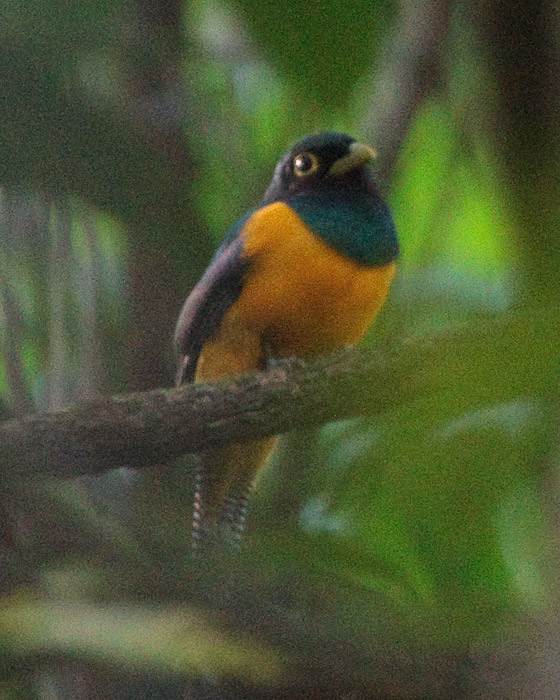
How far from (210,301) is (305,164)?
2.13ft

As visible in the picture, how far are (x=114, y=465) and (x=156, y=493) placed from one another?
0.80 meters

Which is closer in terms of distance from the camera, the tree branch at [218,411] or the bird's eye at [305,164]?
the tree branch at [218,411]

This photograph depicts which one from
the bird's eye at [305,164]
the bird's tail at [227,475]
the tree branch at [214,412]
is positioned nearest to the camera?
the tree branch at [214,412]

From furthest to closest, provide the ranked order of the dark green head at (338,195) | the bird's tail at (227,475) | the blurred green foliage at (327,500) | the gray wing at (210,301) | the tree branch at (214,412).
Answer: the bird's tail at (227,475) → the dark green head at (338,195) → the gray wing at (210,301) → the tree branch at (214,412) → the blurred green foliage at (327,500)

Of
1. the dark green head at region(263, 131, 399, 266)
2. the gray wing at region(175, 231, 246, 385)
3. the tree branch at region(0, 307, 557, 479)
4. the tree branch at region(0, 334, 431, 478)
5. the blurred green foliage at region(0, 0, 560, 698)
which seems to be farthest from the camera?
the dark green head at region(263, 131, 399, 266)

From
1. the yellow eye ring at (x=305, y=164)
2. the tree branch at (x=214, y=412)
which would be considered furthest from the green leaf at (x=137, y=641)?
the yellow eye ring at (x=305, y=164)

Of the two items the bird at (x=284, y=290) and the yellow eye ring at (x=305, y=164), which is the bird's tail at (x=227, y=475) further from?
the yellow eye ring at (x=305, y=164)

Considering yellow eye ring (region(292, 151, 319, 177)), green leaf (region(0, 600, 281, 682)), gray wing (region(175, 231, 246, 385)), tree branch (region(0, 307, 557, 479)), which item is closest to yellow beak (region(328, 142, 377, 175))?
yellow eye ring (region(292, 151, 319, 177))

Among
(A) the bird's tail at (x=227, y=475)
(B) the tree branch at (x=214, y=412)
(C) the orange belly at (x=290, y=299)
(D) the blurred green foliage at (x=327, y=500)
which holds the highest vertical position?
(C) the orange belly at (x=290, y=299)

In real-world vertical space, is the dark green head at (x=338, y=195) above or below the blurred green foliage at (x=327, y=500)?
above

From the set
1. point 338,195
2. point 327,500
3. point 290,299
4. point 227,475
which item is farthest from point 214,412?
point 338,195

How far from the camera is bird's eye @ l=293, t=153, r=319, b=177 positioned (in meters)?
3.31

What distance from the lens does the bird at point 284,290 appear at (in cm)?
300

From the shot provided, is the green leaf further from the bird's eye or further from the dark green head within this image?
the bird's eye
